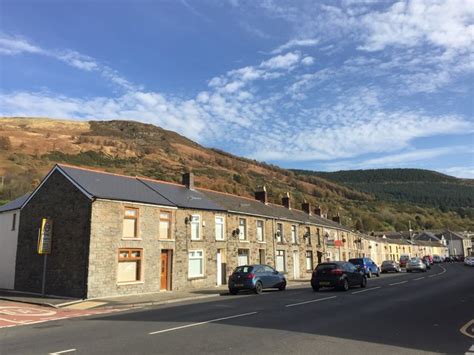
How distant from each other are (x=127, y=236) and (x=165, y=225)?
3.01 meters

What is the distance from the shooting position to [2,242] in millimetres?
26797

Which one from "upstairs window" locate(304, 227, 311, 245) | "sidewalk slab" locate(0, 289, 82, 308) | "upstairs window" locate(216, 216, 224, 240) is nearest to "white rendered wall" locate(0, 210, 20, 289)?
"sidewalk slab" locate(0, 289, 82, 308)

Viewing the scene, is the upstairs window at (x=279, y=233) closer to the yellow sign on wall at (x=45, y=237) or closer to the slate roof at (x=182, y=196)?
the slate roof at (x=182, y=196)

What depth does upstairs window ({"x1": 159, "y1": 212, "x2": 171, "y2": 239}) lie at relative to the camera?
952 inches

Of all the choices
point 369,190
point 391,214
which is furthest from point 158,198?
point 369,190

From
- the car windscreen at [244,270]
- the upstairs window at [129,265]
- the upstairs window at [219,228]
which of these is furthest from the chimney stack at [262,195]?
the upstairs window at [129,265]

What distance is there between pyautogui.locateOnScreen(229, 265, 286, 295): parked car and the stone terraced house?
13.5 ft

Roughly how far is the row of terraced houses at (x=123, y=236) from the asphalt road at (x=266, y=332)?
7.68 m

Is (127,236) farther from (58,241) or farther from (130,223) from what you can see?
(58,241)

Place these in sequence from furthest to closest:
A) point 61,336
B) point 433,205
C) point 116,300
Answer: point 433,205 < point 116,300 < point 61,336

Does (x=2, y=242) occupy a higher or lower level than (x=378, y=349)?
higher

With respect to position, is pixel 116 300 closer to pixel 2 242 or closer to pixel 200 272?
pixel 200 272

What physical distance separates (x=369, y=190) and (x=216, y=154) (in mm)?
66991

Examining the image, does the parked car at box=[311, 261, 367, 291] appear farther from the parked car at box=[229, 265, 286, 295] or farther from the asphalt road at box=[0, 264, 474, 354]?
the asphalt road at box=[0, 264, 474, 354]
